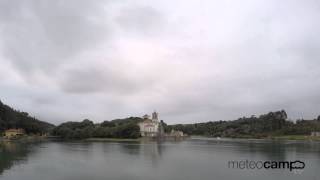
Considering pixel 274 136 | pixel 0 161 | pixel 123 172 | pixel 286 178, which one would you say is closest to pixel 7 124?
pixel 274 136

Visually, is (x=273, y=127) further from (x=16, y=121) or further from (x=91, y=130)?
(x=16, y=121)

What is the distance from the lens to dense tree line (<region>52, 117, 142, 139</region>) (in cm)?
14688

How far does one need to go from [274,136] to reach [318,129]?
15658 mm

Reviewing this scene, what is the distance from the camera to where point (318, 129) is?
15312cm

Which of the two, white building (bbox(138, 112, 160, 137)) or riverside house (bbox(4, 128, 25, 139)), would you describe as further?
white building (bbox(138, 112, 160, 137))

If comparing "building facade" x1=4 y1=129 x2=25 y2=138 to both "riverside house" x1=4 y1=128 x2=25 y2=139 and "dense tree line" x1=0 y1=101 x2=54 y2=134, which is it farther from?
"dense tree line" x1=0 y1=101 x2=54 y2=134

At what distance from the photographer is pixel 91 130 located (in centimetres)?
15838

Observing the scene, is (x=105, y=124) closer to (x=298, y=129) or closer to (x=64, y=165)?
(x=298, y=129)

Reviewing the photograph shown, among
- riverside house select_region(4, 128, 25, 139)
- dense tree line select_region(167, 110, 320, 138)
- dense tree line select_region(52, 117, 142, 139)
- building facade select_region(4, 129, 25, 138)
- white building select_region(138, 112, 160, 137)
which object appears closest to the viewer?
riverside house select_region(4, 128, 25, 139)

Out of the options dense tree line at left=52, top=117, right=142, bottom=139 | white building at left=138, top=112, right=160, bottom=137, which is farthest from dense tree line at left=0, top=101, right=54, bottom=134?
white building at left=138, top=112, right=160, bottom=137

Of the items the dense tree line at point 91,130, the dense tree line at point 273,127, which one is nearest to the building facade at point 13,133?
the dense tree line at point 91,130

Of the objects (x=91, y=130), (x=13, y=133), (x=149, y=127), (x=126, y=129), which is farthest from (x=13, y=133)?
(x=149, y=127)

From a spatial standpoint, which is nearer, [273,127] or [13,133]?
[13,133]

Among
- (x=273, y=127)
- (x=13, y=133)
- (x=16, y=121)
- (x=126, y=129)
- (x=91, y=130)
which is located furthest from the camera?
(x=273, y=127)
